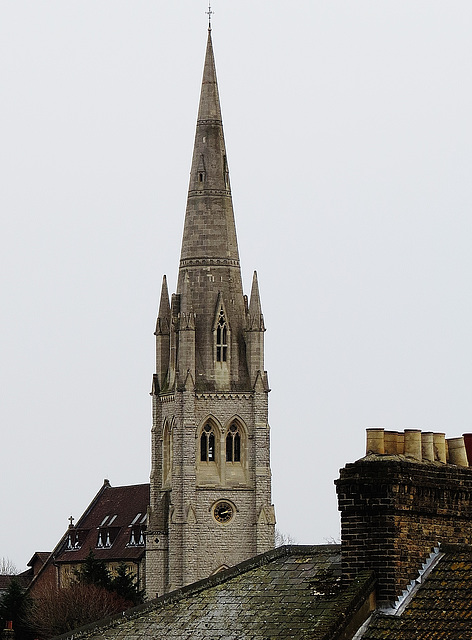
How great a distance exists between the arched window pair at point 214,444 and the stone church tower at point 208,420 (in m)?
0.07

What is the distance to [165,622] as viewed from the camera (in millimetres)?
22500

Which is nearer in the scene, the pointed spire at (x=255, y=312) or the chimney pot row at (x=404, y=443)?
the chimney pot row at (x=404, y=443)

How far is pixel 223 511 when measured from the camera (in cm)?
12900

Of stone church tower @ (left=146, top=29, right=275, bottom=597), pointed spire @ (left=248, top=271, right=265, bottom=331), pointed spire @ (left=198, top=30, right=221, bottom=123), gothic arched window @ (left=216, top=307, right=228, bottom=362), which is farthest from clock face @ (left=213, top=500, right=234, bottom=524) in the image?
pointed spire @ (left=198, top=30, right=221, bottom=123)

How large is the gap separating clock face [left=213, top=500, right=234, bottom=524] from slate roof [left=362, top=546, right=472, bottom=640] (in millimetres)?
107954

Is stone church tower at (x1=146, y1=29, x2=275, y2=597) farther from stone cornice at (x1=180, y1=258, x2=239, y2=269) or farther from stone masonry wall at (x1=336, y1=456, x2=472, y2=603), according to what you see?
stone masonry wall at (x1=336, y1=456, x2=472, y2=603)

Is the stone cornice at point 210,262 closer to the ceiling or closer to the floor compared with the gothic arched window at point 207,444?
closer to the ceiling

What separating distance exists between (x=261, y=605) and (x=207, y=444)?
355ft

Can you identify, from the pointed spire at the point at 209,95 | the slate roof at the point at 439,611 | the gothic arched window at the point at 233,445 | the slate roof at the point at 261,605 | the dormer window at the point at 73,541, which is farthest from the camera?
the dormer window at the point at 73,541

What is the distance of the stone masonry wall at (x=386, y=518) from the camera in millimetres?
20797

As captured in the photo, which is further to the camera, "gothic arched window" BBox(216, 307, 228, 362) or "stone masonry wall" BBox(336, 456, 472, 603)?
"gothic arched window" BBox(216, 307, 228, 362)

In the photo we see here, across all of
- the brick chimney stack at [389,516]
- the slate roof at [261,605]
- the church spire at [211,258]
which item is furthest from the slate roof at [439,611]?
the church spire at [211,258]

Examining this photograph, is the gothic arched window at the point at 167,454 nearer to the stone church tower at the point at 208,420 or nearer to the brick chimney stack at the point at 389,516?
the stone church tower at the point at 208,420

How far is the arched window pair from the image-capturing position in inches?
5113
